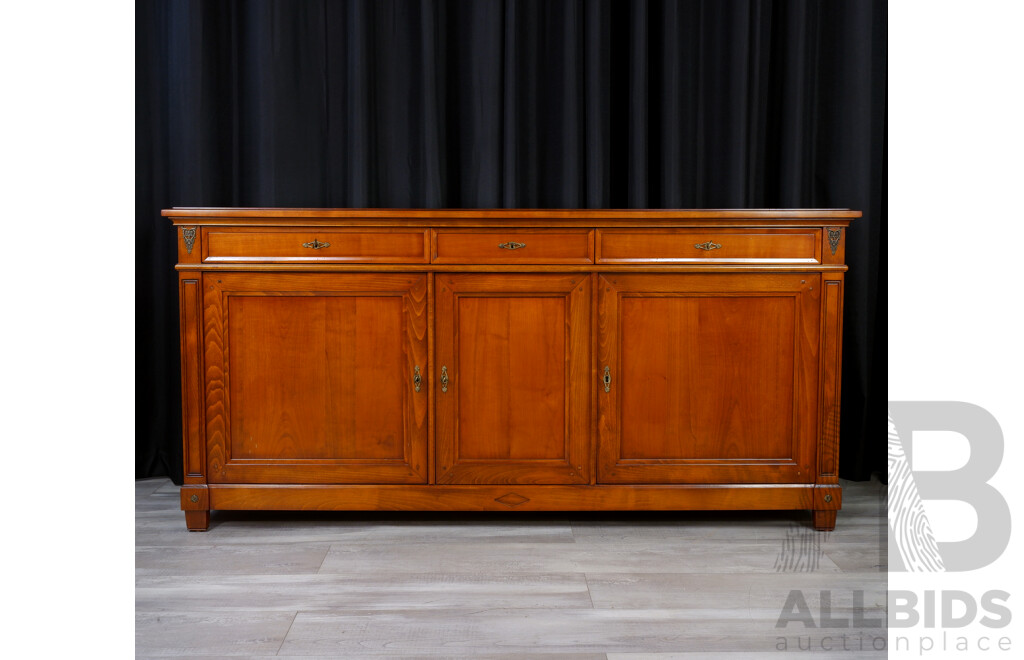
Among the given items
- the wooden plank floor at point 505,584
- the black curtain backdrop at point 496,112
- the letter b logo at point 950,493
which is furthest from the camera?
the black curtain backdrop at point 496,112

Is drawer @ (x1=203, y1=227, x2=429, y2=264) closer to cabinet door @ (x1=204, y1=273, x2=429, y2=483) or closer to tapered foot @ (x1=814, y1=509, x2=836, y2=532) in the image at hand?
cabinet door @ (x1=204, y1=273, x2=429, y2=483)

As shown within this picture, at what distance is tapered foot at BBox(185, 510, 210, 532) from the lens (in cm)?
203

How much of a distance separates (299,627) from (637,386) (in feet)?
3.49

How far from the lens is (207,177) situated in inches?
96.9

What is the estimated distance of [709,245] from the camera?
77.6 inches

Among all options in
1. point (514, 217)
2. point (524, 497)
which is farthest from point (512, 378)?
point (514, 217)

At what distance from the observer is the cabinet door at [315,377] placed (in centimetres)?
198

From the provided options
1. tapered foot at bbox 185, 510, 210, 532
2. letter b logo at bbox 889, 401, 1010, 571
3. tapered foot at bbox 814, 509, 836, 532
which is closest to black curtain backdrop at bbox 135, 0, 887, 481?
tapered foot at bbox 185, 510, 210, 532

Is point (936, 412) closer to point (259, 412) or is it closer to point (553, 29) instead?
point (259, 412)

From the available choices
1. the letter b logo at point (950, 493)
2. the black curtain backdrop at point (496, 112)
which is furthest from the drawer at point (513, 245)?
the letter b logo at point (950, 493)

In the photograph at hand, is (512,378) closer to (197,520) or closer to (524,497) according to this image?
(524,497)

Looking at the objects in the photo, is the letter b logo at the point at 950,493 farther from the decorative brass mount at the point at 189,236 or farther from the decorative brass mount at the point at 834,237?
the decorative brass mount at the point at 189,236

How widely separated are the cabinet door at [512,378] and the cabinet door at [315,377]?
0.25ft

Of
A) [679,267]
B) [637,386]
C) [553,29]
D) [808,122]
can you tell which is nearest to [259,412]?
[637,386]
